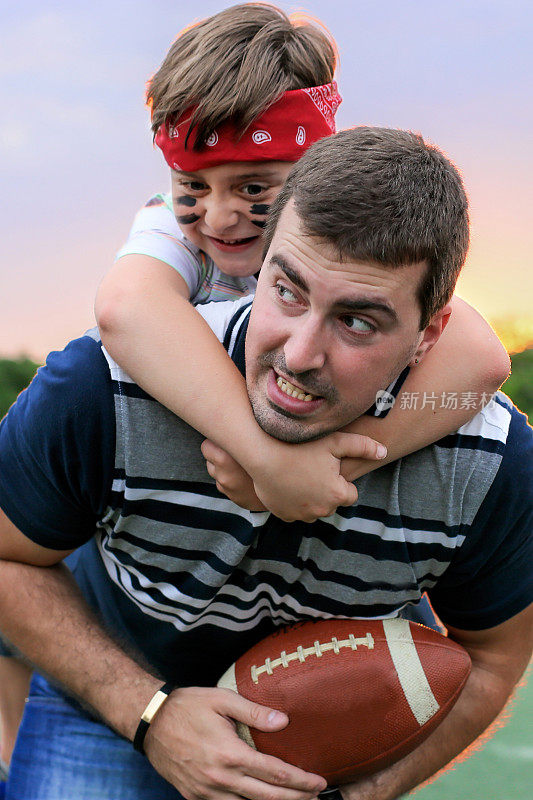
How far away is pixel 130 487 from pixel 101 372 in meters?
0.28

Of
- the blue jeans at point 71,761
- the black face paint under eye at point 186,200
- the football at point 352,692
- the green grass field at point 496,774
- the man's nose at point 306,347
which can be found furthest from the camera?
the green grass field at point 496,774

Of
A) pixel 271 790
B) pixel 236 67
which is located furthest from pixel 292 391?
pixel 236 67

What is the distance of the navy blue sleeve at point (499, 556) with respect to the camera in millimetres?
2168

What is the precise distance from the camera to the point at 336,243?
5.71 ft

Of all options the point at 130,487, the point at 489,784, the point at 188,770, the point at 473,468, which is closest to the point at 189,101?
the point at 130,487

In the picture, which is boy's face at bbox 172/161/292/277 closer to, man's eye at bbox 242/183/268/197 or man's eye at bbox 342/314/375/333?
man's eye at bbox 242/183/268/197

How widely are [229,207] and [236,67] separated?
1.36ft

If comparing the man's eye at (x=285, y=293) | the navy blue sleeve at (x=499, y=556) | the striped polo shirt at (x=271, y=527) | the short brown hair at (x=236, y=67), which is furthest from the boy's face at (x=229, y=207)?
the navy blue sleeve at (x=499, y=556)

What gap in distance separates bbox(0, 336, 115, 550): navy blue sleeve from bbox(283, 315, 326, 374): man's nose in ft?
1.61

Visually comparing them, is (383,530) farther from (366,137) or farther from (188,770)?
(366,137)

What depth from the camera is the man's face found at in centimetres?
174

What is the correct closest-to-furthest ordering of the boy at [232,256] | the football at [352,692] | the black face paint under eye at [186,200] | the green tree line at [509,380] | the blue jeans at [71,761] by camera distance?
the boy at [232,256], the football at [352,692], the black face paint under eye at [186,200], the blue jeans at [71,761], the green tree line at [509,380]

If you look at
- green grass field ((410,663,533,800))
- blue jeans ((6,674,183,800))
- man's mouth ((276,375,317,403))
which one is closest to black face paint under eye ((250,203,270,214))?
man's mouth ((276,375,317,403))

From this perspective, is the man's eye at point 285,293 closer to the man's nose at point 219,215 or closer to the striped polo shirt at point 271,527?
the striped polo shirt at point 271,527
